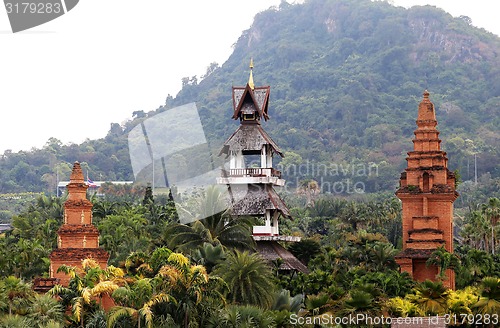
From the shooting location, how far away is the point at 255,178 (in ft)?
191

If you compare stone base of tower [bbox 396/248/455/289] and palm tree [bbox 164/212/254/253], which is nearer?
stone base of tower [bbox 396/248/455/289]

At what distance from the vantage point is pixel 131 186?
437 feet

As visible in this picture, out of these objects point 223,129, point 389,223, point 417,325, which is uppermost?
point 223,129

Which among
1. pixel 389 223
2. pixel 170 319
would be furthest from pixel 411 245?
pixel 389 223

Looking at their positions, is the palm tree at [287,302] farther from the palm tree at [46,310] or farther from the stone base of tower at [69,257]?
the palm tree at [46,310]

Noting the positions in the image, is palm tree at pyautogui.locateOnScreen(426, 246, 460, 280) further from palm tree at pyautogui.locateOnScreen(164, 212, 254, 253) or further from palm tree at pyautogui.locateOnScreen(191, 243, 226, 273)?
Answer: palm tree at pyautogui.locateOnScreen(191, 243, 226, 273)

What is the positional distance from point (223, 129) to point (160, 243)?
135 meters

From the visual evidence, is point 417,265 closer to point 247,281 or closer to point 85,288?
point 247,281

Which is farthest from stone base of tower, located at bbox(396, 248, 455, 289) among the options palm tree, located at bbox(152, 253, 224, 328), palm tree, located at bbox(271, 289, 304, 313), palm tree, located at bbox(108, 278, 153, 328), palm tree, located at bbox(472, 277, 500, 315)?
palm tree, located at bbox(108, 278, 153, 328)

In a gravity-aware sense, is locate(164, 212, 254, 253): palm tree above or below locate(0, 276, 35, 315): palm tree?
above

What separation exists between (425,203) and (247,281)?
43.0 ft

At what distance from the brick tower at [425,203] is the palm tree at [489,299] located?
9483mm

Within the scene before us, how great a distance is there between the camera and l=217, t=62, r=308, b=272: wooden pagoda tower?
188ft

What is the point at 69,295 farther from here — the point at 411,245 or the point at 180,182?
the point at 180,182
